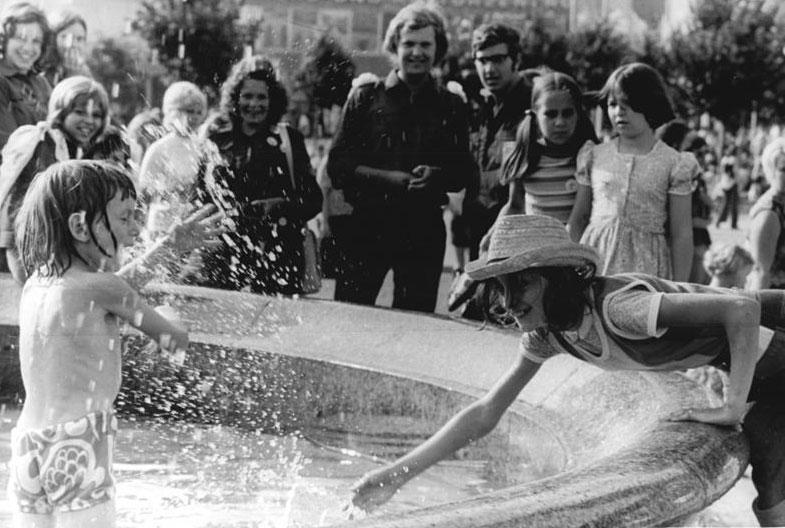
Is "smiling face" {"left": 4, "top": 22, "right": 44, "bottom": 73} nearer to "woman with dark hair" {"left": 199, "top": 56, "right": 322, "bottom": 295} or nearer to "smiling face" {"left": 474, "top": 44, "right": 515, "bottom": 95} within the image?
"woman with dark hair" {"left": 199, "top": 56, "right": 322, "bottom": 295}

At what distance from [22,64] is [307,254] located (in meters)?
1.80

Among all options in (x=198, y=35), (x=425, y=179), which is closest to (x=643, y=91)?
(x=425, y=179)


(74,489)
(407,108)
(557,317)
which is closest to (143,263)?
(74,489)

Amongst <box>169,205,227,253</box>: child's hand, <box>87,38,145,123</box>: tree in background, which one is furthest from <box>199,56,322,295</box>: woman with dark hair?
<box>87,38,145,123</box>: tree in background

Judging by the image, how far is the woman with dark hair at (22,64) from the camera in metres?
6.69

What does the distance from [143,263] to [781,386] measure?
1.54m

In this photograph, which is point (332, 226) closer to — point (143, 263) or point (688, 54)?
point (143, 263)

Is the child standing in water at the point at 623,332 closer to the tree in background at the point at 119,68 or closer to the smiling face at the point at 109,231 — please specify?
the smiling face at the point at 109,231

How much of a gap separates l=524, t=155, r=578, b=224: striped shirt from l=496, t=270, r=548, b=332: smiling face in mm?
2362

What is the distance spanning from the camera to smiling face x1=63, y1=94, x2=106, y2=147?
562 centimetres

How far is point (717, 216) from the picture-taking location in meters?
21.0

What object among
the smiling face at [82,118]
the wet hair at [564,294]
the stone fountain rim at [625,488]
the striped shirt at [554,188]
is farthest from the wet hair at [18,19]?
the stone fountain rim at [625,488]

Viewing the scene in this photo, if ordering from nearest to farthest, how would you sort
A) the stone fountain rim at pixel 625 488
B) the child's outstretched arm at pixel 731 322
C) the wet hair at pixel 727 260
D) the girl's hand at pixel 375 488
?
the stone fountain rim at pixel 625 488
the child's outstretched arm at pixel 731 322
the girl's hand at pixel 375 488
the wet hair at pixel 727 260

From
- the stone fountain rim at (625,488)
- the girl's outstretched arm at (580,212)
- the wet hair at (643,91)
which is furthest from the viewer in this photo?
the girl's outstretched arm at (580,212)
